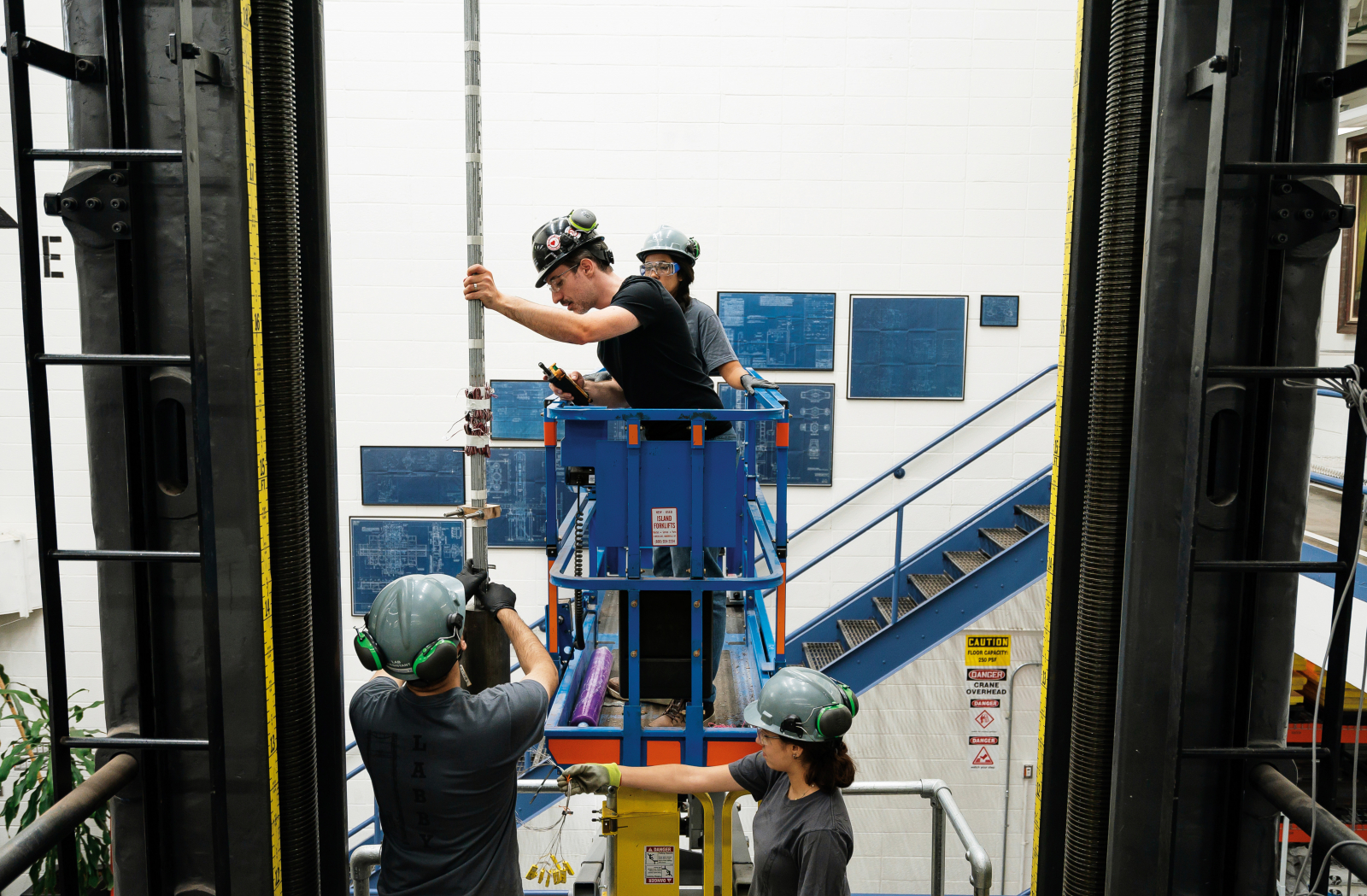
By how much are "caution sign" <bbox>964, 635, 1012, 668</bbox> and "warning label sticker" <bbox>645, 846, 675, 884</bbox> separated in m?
4.92

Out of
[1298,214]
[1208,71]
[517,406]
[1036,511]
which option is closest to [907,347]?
[1036,511]

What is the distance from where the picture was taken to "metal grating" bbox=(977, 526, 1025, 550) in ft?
25.2

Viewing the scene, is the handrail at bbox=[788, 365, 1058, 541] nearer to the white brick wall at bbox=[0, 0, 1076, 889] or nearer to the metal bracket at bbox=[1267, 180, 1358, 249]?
the white brick wall at bbox=[0, 0, 1076, 889]

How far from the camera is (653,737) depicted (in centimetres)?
390

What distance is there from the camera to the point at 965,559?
8.02m

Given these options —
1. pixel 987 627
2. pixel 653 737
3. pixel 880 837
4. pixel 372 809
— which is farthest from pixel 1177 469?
pixel 372 809

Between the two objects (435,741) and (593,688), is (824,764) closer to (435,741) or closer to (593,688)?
(435,741)


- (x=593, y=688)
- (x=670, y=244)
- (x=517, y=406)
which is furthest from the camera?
(x=517, y=406)

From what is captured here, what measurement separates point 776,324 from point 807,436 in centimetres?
101

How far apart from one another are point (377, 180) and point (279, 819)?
20.0 ft

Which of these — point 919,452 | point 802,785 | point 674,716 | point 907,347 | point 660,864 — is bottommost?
point 660,864

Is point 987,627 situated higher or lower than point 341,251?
lower

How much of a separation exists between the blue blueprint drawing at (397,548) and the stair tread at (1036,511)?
487cm

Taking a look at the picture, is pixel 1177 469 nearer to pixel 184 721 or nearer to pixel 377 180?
pixel 184 721
